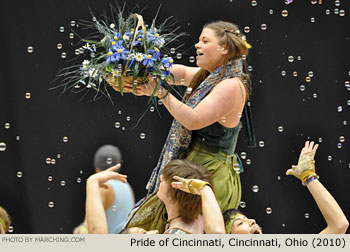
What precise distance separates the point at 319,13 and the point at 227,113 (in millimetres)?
992

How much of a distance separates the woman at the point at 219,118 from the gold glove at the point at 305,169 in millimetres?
252

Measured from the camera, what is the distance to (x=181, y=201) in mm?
3461

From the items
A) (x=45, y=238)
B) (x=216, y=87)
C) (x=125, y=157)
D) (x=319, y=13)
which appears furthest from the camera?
(x=319, y=13)

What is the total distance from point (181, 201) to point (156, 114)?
2.91ft

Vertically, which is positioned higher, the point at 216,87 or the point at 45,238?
the point at 216,87

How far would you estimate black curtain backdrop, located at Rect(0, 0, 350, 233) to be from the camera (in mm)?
4176

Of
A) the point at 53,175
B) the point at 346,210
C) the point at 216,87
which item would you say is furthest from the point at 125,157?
the point at 346,210

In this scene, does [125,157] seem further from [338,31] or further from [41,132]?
[338,31]

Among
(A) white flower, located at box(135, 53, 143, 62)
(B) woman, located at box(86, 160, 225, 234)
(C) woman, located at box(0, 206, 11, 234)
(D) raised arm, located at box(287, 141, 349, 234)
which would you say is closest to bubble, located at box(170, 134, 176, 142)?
(B) woman, located at box(86, 160, 225, 234)

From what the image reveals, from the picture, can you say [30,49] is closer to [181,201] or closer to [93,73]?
[93,73]

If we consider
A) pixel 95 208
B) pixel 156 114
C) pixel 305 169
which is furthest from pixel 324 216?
pixel 156 114

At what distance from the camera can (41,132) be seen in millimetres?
4215

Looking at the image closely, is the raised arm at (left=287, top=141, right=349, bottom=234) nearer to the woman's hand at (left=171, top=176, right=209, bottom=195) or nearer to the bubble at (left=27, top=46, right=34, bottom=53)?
the woman's hand at (left=171, top=176, right=209, bottom=195)

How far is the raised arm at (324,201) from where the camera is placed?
3496 mm
